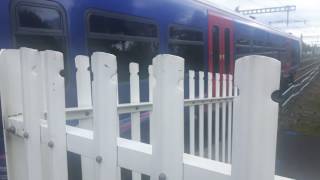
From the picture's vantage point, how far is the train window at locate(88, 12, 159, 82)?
11.8 ft

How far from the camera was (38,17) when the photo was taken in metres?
3.04

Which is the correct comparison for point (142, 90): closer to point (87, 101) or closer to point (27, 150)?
point (87, 101)

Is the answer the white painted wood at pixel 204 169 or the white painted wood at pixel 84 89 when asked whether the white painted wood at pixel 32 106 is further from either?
the white painted wood at pixel 204 169

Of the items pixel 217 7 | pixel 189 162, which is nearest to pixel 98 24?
pixel 189 162

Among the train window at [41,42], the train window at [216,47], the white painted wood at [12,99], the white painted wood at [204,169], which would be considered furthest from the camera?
the train window at [216,47]

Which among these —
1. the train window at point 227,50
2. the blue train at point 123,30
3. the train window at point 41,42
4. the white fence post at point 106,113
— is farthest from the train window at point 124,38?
the train window at point 227,50

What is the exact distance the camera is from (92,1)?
352 cm

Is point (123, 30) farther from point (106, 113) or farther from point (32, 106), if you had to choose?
point (106, 113)

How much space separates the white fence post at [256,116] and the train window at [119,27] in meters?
2.86

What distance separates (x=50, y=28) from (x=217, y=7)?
4.29 metres

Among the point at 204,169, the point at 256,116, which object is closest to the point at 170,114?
the point at 204,169

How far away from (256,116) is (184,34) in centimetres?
458

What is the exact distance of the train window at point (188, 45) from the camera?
16.5 feet

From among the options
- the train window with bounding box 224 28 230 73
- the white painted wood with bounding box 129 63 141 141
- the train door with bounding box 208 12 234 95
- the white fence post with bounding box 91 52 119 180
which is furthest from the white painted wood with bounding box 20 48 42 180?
the train window with bounding box 224 28 230 73
